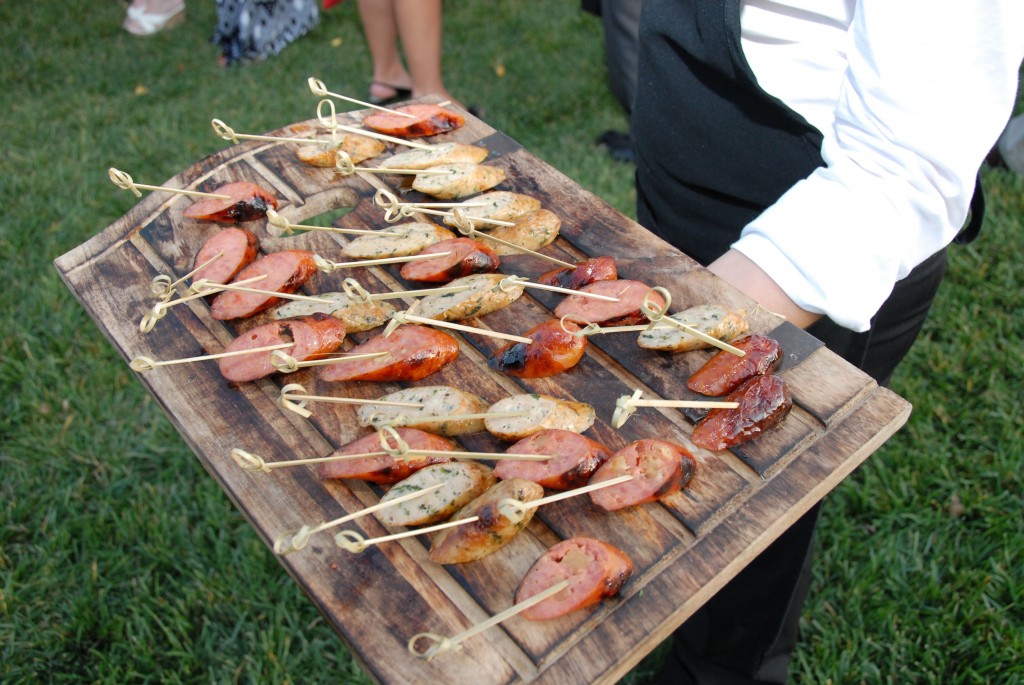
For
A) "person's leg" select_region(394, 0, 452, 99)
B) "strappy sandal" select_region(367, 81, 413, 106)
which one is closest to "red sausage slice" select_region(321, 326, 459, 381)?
"person's leg" select_region(394, 0, 452, 99)

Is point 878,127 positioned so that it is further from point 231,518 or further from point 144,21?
point 144,21

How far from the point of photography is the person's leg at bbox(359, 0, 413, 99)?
16.6 ft

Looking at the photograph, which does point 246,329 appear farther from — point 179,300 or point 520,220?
point 520,220

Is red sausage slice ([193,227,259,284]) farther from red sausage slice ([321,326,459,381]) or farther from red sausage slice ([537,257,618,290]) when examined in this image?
red sausage slice ([537,257,618,290])

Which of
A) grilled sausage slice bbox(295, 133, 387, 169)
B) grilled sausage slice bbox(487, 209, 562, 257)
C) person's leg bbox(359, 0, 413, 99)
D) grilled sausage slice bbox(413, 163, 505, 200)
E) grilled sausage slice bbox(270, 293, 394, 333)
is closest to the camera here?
grilled sausage slice bbox(270, 293, 394, 333)

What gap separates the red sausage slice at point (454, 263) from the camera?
6.13ft

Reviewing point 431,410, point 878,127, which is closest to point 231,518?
point 431,410

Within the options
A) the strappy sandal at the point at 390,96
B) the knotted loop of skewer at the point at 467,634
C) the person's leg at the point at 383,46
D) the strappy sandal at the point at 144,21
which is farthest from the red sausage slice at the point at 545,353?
the strappy sandal at the point at 144,21

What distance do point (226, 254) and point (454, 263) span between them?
1.82ft

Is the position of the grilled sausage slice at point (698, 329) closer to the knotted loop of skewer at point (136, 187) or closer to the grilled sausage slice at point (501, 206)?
the grilled sausage slice at point (501, 206)

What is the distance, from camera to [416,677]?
4.09 feet

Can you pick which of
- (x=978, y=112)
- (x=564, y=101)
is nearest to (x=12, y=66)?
(x=564, y=101)

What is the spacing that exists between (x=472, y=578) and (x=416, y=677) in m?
0.18

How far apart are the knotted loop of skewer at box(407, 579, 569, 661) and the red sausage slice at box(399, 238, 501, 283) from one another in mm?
807
